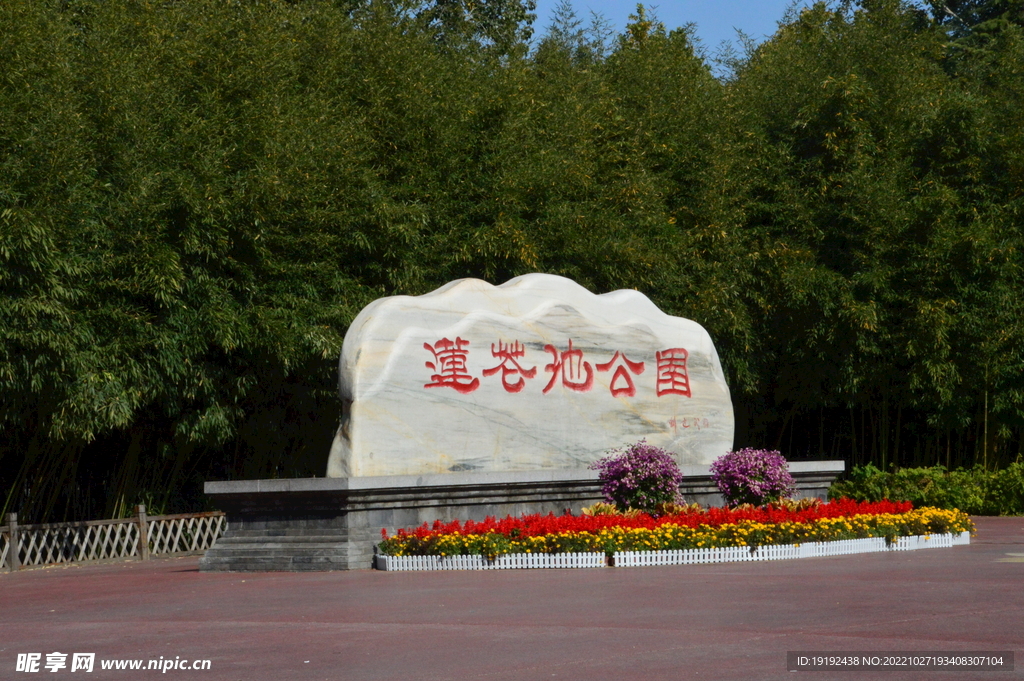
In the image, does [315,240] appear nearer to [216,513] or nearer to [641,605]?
[216,513]

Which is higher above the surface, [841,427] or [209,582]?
[841,427]

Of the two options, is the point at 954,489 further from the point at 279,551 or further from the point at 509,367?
the point at 279,551

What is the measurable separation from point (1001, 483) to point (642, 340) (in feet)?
19.5

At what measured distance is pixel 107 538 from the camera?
1258 centimetres

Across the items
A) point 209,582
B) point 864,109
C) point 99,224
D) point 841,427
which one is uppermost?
point 864,109

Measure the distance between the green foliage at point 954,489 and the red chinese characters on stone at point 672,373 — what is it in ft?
13.3

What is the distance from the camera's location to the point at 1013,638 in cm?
521

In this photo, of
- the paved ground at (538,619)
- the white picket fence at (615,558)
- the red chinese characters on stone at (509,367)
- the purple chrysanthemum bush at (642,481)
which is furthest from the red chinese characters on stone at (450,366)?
the paved ground at (538,619)

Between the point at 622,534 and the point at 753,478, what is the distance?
2385 mm

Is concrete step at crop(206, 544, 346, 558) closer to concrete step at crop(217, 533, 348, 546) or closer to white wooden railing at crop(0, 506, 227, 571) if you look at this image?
concrete step at crop(217, 533, 348, 546)

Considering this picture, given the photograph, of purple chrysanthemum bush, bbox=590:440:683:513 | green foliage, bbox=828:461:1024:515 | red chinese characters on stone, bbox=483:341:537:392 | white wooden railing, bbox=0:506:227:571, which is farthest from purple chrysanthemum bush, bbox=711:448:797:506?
white wooden railing, bbox=0:506:227:571

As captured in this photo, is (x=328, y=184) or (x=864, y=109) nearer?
(x=328, y=184)

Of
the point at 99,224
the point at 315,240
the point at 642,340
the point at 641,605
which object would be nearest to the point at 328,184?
the point at 315,240

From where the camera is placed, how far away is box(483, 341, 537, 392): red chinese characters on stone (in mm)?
11531
